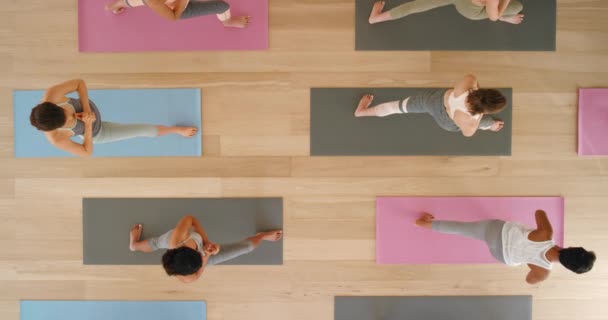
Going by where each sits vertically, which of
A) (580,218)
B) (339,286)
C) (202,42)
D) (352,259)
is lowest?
(339,286)

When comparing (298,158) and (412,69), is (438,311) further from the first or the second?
(412,69)

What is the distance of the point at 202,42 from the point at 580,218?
8.85ft

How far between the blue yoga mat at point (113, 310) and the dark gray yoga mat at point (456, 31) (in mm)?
2090

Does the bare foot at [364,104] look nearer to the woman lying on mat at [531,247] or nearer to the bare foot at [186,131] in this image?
the woman lying on mat at [531,247]

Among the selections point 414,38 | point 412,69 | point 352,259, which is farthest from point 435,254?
point 414,38

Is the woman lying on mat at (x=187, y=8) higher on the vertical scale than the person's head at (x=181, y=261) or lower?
higher

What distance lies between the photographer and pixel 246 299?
2.61 metres

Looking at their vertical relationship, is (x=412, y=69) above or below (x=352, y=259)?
above

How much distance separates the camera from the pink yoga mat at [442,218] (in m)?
2.54

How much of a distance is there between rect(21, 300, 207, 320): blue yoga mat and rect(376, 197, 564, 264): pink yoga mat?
130 cm

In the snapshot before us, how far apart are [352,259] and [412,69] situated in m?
1.29

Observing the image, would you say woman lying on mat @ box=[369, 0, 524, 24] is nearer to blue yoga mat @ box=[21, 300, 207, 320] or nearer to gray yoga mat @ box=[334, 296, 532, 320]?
gray yoga mat @ box=[334, 296, 532, 320]

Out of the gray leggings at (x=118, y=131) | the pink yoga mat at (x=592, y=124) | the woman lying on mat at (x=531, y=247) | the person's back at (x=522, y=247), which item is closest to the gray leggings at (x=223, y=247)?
the gray leggings at (x=118, y=131)

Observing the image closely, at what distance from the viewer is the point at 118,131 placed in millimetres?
2174
